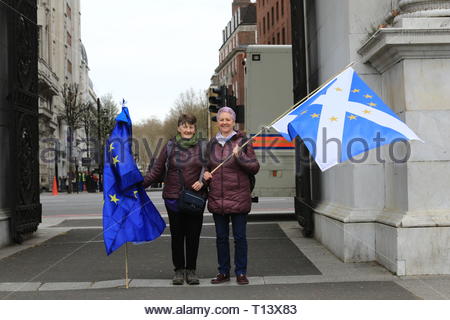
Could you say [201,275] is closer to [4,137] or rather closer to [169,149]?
[169,149]

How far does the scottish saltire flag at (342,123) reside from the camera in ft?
20.4

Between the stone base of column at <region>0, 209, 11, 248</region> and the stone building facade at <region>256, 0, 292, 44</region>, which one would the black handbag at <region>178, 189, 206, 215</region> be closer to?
the stone base of column at <region>0, 209, 11, 248</region>

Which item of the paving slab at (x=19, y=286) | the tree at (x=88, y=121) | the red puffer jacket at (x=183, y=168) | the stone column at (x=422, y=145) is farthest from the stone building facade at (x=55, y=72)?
the stone column at (x=422, y=145)

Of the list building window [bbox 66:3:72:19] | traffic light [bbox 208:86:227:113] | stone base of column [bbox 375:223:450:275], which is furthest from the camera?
building window [bbox 66:3:72:19]

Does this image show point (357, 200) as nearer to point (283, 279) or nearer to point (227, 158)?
point (283, 279)

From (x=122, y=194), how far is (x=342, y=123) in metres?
2.52

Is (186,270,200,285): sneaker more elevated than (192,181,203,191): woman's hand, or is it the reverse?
(192,181,203,191): woman's hand

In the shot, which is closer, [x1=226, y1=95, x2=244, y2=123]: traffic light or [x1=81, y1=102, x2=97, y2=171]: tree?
[x1=226, y1=95, x2=244, y2=123]: traffic light

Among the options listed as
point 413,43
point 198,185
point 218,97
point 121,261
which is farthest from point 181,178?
point 218,97

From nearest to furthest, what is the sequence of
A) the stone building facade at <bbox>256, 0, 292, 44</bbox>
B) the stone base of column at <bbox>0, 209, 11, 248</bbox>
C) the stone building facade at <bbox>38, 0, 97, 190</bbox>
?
the stone base of column at <bbox>0, 209, 11, 248</bbox> < the stone building facade at <bbox>38, 0, 97, 190</bbox> < the stone building facade at <bbox>256, 0, 292, 44</bbox>

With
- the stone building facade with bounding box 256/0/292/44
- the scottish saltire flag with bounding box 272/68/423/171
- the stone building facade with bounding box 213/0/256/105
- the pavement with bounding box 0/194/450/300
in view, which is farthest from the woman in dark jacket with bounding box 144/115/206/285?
the stone building facade with bounding box 213/0/256/105

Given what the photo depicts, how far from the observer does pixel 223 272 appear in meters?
6.82

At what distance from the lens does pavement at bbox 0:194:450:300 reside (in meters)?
6.16

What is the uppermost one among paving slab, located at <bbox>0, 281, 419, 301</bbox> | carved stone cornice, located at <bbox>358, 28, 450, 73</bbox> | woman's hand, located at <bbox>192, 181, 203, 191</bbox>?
carved stone cornice, located at <bbox>358, 28, 450, 73</bbox>
